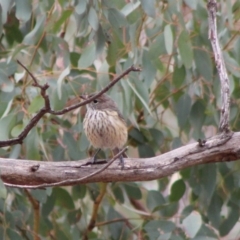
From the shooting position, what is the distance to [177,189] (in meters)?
4.34

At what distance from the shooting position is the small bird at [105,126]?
12.9 ft

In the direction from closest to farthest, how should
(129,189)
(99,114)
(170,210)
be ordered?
(99,114) → (170,210) → (129,189)

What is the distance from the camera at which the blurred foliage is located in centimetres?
372

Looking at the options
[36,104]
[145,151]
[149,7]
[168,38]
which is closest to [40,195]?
[36,104]

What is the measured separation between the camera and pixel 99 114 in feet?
13.2

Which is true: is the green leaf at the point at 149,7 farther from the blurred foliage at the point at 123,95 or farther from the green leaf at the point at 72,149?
the green leaf at the point at 72,149

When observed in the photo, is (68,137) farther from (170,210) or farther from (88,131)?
(170,210)

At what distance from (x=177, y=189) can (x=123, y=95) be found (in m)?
0.82

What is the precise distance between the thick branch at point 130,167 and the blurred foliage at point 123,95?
18.9 inches

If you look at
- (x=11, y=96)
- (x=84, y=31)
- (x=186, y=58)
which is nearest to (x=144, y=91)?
(x=186, y=58)

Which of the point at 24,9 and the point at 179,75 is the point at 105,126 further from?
the point at 24,9

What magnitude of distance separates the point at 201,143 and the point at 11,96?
140 cm

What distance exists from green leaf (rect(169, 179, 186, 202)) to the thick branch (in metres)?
1.18

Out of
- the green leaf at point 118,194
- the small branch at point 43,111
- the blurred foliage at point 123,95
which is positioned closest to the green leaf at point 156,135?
the blurred foliage at point 123,95
